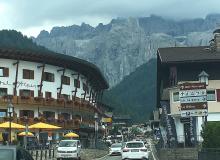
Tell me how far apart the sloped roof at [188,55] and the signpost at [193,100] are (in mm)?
29189

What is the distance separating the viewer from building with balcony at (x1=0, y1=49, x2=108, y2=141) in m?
69.8

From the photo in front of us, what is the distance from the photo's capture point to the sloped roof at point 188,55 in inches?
2008

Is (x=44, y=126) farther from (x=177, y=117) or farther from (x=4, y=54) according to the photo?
(x=4, y=54)

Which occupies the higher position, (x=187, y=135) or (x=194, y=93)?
(x=194, y=93)

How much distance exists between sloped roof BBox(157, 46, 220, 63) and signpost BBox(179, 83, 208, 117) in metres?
29.2

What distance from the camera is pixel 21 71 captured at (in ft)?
236

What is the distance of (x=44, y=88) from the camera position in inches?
2950

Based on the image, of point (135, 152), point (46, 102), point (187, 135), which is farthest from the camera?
point (46, 102)

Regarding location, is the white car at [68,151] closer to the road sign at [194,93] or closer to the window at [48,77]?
the road sign at [194,93]

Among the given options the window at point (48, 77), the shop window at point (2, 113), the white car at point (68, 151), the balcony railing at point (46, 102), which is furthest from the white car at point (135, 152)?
the window at point (48, 77)

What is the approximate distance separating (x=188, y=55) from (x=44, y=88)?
28.2 m

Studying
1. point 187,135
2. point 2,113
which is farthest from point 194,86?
point 2,113

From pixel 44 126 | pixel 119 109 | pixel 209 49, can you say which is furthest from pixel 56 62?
pixel 119 109

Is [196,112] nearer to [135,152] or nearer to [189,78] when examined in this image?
[135,152]
